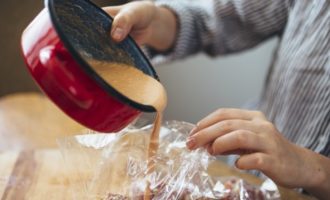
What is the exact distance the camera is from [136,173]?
0.67 meters

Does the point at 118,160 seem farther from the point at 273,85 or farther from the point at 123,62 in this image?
the point at 273,85

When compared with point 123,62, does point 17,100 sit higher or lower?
lower

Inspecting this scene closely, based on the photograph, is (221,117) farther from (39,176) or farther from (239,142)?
(39,176)

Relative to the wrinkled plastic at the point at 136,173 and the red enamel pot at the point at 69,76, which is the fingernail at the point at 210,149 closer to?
the wrinkled plastic at the point at 136,173

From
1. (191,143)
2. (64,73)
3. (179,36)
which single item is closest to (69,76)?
(64,73)

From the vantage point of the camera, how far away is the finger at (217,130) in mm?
638

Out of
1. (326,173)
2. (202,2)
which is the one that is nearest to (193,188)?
(326,173)

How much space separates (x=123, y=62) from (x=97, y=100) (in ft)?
0.47

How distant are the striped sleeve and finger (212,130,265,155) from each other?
1.16 feet

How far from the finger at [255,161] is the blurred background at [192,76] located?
2.71 ft

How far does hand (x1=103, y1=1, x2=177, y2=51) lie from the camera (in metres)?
0.65

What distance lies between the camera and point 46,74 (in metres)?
0.49

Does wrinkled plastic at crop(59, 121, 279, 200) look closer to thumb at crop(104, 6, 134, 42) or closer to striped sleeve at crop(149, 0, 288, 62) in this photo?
thumb at crop(104, 6, 134, 42)

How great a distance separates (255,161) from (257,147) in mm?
20
